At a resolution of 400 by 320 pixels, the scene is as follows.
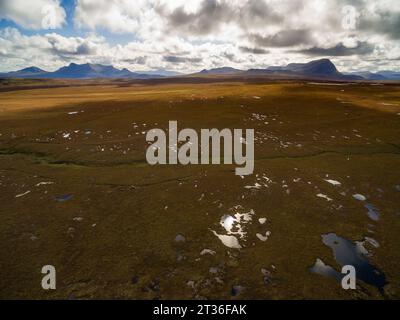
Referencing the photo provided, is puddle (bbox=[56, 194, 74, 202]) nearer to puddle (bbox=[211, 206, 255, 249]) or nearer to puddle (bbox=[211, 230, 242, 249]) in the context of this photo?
puddle (bbox=[211, 206, 255, 249])

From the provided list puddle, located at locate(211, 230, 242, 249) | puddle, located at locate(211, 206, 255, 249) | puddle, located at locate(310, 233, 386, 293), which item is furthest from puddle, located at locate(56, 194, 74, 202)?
puddle, located at locate(310, 233, 386, 293)

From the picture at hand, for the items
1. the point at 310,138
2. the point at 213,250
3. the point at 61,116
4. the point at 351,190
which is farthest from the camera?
the point at 61,116

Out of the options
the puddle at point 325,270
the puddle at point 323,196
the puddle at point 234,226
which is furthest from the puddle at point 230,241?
the puddle at point 323,196

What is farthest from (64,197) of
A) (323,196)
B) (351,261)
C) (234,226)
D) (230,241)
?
(323,196)

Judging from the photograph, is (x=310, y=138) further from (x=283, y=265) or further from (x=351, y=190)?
(x=283, y=265)

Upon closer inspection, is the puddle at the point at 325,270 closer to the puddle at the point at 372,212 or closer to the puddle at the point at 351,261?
the puddle at the point at 351,261

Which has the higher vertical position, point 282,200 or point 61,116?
point 61,116
